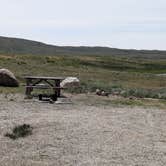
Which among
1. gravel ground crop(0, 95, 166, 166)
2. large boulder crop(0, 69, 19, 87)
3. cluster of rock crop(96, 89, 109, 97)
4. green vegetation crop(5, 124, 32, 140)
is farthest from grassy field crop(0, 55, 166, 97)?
green vegetation crop(5, 124, 32, 140)

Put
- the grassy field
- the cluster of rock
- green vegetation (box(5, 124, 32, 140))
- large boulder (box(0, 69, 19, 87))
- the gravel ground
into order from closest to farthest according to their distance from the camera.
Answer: the gravel ground → green vegetation (box(5, 124, 32, 140)) → the cluster of rock → large boulder (box(0, 69, 19, 87)) → the grassy field

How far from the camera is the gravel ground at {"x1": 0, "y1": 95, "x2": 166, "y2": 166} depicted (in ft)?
46.4

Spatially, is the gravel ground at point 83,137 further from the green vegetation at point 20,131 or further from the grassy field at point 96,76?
the grassy field at point 96,76

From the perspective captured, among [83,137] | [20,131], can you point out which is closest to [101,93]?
[20,131]

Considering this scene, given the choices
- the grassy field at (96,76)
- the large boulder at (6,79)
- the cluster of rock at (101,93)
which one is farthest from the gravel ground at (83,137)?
the grassy field at (96,76)

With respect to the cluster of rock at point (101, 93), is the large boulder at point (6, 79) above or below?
above

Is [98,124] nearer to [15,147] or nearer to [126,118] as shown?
[126,118]

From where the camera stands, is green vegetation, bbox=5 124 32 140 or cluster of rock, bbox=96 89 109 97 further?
cluster of rock, bbox=96 89 109 97

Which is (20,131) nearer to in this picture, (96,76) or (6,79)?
(6,79)

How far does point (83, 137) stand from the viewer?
17.1 m

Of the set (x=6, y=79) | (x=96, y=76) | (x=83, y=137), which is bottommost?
(x=96, y=76)

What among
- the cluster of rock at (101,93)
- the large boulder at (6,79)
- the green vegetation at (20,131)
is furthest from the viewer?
the large boulder at (6,79)

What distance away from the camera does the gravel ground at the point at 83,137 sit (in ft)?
46.4

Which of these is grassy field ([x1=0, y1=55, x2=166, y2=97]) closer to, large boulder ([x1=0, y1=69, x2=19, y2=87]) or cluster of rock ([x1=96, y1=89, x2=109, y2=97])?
large boulder ([x1=0, y1=69, x2=19, y2=87])
